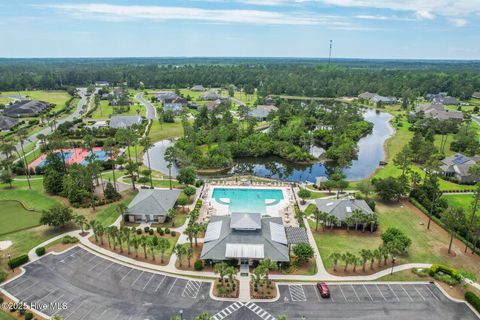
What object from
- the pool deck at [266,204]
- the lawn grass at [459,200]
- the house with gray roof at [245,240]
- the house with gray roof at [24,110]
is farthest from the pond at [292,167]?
the house with gray roof at [24,110]

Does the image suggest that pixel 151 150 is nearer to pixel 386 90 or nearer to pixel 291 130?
pixel 291 130

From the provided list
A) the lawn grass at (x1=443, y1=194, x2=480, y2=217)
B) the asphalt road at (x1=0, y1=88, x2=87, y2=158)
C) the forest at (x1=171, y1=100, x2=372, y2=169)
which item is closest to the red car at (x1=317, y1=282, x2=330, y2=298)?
the lawn grass at (x1=443, y1=194, x2=480, y2=217)

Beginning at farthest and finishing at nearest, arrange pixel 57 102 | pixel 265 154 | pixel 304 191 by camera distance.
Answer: pixel 57 102 → pixel 265 154 → pixel 304 191

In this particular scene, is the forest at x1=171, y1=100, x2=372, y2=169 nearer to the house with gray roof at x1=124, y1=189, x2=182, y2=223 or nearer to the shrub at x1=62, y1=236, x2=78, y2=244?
the house with gray roof at x1=124, y1=189, x2=182, y2=223

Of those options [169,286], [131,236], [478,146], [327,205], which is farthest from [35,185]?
[478,146]

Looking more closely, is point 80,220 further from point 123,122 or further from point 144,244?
point 123,122

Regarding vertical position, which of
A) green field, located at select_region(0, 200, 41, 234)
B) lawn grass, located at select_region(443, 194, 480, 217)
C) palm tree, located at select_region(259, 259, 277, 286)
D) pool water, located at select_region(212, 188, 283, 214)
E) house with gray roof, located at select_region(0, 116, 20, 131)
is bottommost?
green field, located at select_region(0, 200, 41, 234)
